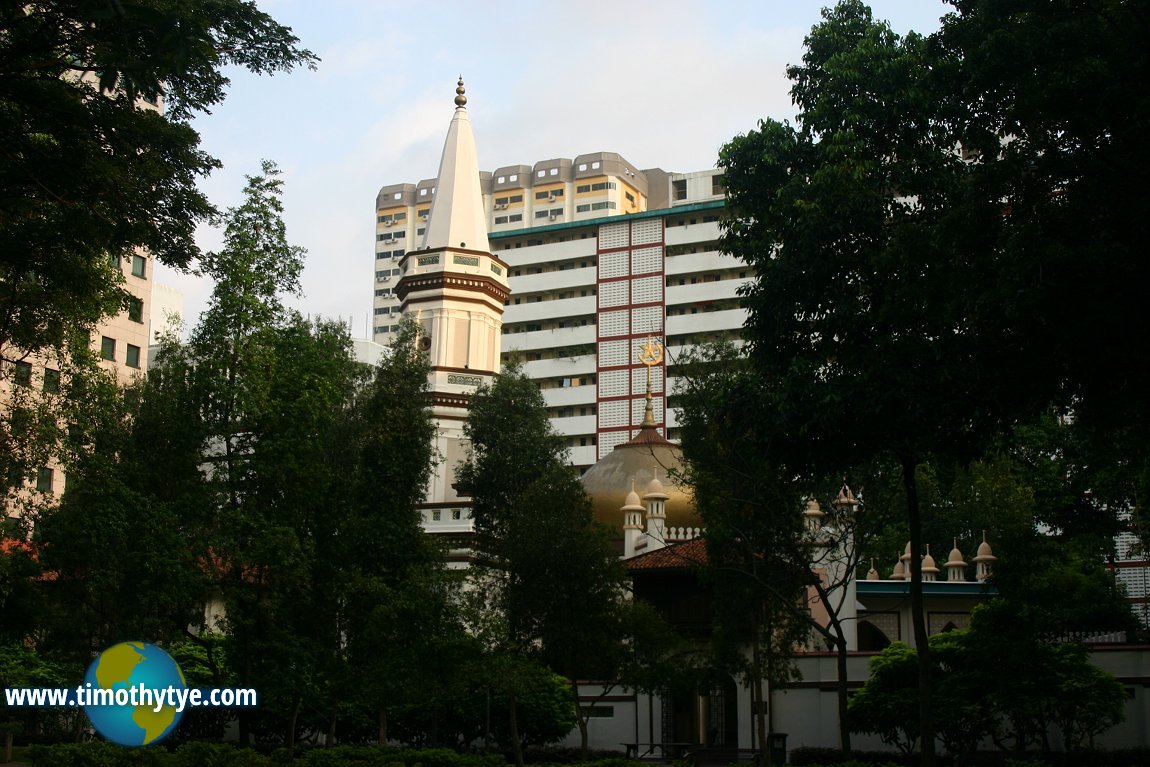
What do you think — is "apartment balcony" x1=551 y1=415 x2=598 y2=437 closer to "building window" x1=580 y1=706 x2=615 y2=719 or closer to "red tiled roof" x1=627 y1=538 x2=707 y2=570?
"red tiled roof" x1=627 y1=538 x2=707 y2=570

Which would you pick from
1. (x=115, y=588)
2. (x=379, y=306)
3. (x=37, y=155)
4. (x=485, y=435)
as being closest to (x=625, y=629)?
(x=115, y=588)

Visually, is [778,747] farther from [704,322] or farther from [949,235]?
[704,322]

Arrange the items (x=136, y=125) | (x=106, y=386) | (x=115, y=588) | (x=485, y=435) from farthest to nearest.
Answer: (x=485, y=435)
(x=106, y=386)
(x=115, y=588)
(x=136, y=125)

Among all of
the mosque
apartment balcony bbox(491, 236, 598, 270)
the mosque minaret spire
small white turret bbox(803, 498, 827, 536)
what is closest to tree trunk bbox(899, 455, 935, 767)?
the mosque

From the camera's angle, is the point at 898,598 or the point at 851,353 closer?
the point at 851,353

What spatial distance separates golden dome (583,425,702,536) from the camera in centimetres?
4244

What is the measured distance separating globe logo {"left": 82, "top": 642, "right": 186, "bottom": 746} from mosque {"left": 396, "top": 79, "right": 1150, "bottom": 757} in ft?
35.0

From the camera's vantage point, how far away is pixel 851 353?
2009cm

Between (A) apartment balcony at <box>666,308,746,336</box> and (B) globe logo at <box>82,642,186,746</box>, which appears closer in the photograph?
(B) globe logo at <box>82,642,186,746</box>

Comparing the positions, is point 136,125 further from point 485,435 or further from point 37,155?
point 485,435

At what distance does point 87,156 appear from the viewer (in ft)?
56.7

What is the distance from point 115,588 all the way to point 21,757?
11.2m

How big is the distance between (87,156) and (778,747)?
21022 mm

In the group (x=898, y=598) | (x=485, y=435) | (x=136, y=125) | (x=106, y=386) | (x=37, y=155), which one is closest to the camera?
(x=37, y=155)
